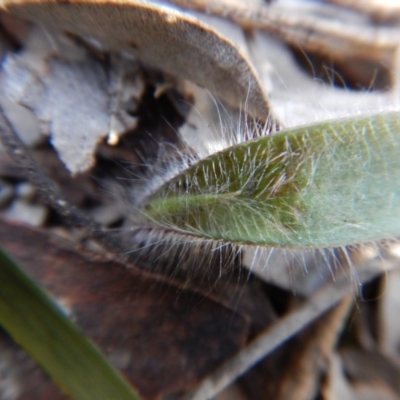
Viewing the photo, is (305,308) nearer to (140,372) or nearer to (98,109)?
(140,372)

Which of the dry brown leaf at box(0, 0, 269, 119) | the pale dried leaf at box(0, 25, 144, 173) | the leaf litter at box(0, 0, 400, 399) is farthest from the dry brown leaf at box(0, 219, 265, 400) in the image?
the dry brown leaf at box(0, 0, 269, 119)

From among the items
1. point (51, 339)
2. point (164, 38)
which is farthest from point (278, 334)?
point (164, 38)

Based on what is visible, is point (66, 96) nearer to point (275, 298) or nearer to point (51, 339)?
point (51, 339)

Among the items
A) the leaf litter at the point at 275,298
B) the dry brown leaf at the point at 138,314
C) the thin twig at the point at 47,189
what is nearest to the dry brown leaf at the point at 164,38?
the leaf litter at the point at 275,298

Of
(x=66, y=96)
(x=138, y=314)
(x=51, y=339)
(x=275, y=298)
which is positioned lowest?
(x=275, y=298)

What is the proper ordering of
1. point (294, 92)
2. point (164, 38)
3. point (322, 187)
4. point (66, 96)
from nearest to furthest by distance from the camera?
point (322, 187) < point (164, 38) < point (66, 96) < point (294, 92)

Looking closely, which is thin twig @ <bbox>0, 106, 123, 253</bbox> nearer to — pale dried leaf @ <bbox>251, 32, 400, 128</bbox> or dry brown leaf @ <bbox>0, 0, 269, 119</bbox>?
dry brown leaf @ <bbox>0, 0, 269, 119</bbox>
